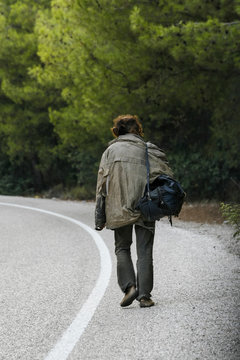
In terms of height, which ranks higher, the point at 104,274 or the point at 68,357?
the point at 68,357

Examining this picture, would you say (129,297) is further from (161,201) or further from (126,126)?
(126,126)

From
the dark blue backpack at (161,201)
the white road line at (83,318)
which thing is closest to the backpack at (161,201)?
the dark blue backpack at (161,201)

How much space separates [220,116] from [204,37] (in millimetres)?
3971

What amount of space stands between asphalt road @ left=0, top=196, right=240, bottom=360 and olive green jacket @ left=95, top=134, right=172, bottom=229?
3.11 feet

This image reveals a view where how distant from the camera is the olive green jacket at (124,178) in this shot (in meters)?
5.39

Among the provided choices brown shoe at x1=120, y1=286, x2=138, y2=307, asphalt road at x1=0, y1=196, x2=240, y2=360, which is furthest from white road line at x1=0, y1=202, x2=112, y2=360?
brown shoe at x1=120, y1=286, x2=138, y2=307

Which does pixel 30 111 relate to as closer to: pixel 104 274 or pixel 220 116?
pixel 220 116

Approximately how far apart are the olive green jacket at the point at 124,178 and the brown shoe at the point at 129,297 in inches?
26.9

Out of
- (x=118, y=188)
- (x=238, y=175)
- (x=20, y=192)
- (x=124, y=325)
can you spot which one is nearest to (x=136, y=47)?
(x=238, y=175)

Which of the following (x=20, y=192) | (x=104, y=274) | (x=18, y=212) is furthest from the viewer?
(x=20, y=192)

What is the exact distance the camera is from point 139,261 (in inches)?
217

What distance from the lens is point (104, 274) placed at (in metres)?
7.15

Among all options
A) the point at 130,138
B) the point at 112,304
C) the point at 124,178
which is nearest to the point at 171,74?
the point at 130,138

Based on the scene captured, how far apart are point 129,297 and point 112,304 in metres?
0.31
